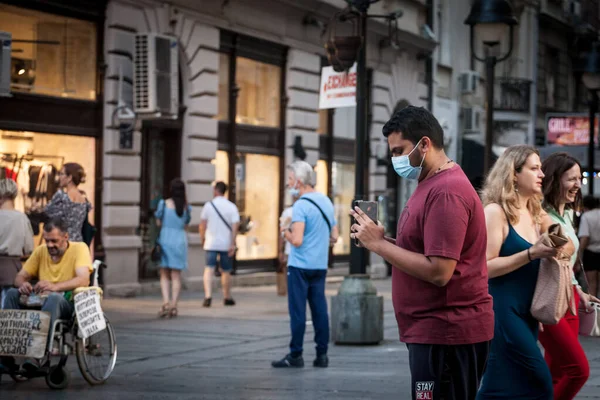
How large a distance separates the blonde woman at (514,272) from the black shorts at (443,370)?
4.16 ft

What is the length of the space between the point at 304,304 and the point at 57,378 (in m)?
2.36

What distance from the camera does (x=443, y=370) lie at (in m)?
5.37

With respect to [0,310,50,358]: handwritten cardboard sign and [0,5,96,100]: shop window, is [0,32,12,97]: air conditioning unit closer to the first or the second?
[0,310,50,358]: handwritten cardboard sign

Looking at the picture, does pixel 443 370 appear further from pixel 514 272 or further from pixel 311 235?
pixel 311 235

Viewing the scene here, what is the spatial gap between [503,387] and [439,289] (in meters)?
1.63

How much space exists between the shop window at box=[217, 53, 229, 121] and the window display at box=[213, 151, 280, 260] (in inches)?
27.0

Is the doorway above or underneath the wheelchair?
above

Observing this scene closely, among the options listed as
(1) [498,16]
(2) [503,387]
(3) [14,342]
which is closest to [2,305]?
(3) [14,342]

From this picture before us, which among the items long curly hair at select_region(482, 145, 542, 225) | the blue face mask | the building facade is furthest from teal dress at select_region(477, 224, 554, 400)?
the building facade

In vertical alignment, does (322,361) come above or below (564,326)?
below

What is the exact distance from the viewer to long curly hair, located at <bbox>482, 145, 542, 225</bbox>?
22.4ft

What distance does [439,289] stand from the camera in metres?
5.28

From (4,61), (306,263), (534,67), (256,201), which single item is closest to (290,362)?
(306,263)

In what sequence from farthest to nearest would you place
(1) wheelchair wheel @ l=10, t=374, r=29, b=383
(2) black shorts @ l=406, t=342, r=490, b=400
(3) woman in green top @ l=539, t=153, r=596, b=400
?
(1) wheelchair wheel @ l=10, t=374, r=29, b=383 < (3) woman in green top @ l=539, t=153, r=596, b=400 < (2) black shorts @ l=406, t=342, r=490, b=400
